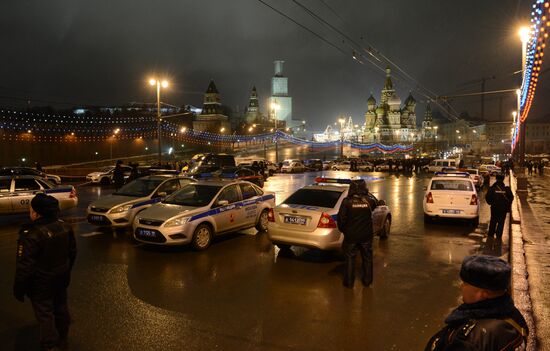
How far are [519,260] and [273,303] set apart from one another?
16.5 feet

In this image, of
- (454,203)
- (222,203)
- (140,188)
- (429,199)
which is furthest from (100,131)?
(454,203)

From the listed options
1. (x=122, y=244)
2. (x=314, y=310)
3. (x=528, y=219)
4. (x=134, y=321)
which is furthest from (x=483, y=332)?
(x=528, y=219)

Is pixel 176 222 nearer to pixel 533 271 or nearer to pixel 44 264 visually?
pixel 44 264

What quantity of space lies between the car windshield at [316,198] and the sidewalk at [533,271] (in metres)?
3.40

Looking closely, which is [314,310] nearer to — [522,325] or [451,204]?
[522,325]

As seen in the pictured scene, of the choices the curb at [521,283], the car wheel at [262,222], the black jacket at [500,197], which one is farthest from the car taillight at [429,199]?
the car wheel at [262,222]

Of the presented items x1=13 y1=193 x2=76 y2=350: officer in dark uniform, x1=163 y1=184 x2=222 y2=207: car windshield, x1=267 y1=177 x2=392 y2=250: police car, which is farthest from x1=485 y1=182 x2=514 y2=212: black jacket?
Answer: x1=13 y1=193 x2=76 y2=350: officer in dark uniform

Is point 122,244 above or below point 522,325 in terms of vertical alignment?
below

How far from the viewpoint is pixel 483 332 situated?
207 centimetres

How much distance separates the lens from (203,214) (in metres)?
9.38

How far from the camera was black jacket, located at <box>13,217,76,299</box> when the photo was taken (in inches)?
156

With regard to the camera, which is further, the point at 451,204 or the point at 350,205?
the point at 451,204

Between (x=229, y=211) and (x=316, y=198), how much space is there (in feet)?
7.56

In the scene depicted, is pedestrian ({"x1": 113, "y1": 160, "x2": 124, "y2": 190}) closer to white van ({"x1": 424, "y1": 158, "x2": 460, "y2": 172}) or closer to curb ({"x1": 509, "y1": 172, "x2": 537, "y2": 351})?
curb ({"x1": 509, "y1": 172, "x2": 537, "y2": 351})
